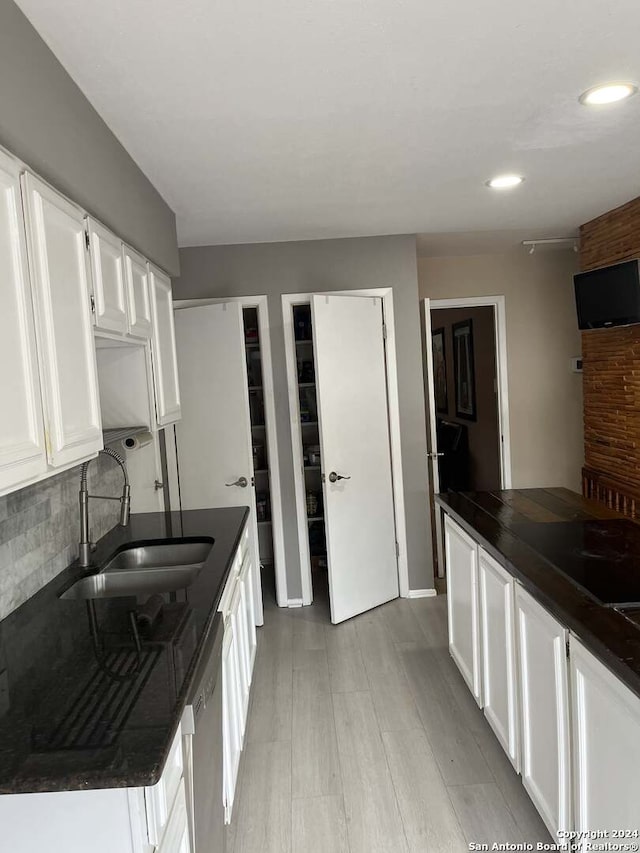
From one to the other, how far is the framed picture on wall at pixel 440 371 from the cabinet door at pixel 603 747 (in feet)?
18.2

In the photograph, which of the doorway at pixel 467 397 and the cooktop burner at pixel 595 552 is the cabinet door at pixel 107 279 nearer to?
the cooktop burner at pixel 595 552

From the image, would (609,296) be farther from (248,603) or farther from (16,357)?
(16,357)

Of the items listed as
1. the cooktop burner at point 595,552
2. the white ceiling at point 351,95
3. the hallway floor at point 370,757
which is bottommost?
the hallway floor at point 370,757

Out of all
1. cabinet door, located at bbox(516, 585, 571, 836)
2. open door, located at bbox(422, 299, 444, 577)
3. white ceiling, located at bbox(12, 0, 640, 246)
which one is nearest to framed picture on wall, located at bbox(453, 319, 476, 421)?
open door, located at bbox(422, 299, 444, 577)

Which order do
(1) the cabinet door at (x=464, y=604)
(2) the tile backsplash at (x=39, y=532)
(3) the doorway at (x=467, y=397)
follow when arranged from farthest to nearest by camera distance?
1. (3) the doorway at (x=467, y=397)
2. (1) the cabinet door at (x=464, y=604)
3. (2) the tile backsplash at (x=39, y=532)

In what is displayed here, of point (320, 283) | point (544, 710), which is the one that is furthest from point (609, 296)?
point (544, 710)

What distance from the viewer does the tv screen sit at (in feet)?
11.8

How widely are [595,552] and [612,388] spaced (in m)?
2.27

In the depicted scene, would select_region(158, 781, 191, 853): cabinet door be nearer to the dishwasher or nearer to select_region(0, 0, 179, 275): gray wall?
the dishwasher

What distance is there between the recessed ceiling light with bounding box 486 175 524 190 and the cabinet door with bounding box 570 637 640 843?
220 cm

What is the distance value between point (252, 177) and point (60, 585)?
1821 mm

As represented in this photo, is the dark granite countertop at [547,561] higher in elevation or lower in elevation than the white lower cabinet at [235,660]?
higher

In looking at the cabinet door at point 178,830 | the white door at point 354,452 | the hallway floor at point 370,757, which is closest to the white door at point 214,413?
the white door at point 354,452

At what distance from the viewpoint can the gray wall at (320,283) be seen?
13.4 ft
